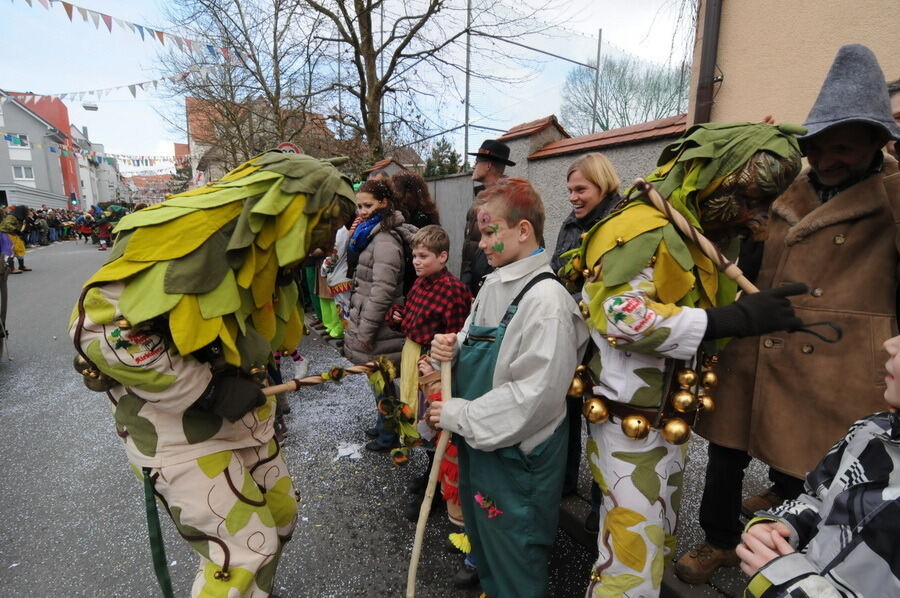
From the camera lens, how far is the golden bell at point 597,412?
1680mm

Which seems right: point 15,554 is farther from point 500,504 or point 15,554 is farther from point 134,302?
point 500,504

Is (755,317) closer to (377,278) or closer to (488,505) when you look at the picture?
(488,505)

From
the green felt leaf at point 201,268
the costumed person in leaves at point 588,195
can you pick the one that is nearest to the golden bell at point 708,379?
the costumed person in leaves at point 588,195

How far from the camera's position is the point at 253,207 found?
1.63 meters

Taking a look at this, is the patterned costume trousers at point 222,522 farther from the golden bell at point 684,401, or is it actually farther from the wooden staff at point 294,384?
the golden bell at point 684,401

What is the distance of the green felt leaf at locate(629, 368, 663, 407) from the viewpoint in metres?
1.62

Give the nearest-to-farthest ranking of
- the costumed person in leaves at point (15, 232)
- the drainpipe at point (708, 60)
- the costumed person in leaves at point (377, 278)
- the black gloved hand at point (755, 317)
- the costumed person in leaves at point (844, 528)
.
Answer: the costumed person in leaves at point (844, 528) < the black gloved hand at point (755, 317) < the costumed person in leaves at point (377, 278) < the drainpipe at point (708, 60) < the costumed person in leaves at point (15, 232)

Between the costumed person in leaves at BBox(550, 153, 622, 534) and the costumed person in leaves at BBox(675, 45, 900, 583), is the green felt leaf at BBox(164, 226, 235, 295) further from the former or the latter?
the costumed person in leaves at BBox(675, 45, 900, 583)

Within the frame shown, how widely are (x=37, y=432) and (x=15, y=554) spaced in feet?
6.25

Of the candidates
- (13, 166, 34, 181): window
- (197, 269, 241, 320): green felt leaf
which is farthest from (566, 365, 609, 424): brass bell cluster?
(13, 166, 34, 181): window

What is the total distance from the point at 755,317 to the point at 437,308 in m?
1.79

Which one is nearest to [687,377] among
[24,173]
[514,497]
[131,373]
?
[514,497]


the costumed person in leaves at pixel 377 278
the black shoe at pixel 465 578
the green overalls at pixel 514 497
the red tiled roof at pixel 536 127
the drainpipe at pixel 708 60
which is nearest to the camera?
the green overalls at pixel 514 497

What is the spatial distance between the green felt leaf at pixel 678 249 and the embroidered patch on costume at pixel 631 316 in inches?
7.3
